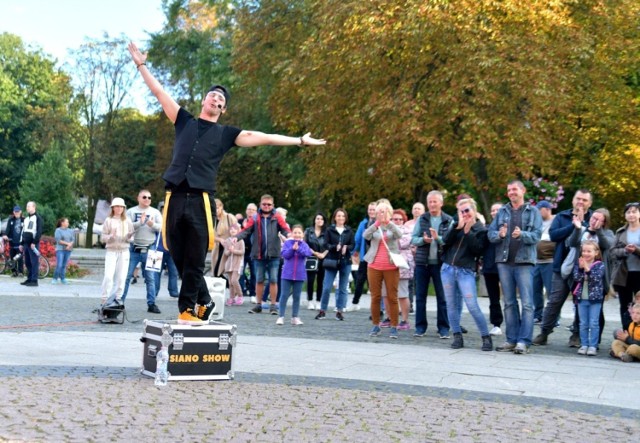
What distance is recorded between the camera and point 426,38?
91.1ft

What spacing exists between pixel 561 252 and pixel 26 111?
54.0 m

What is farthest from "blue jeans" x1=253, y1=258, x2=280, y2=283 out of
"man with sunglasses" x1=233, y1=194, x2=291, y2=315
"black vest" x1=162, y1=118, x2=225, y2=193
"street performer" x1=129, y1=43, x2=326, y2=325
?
"black vest" x1=162, y1=118, x2=225, y2=193

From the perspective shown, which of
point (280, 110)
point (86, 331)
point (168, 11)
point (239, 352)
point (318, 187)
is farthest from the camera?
point (168, 11)

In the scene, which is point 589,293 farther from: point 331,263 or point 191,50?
point 191,50

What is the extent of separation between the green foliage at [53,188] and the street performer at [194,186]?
112 ft

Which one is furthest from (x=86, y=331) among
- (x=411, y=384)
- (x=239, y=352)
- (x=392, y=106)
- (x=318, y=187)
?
(x=318, y=187)

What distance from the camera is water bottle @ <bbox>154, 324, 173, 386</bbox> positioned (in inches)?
309

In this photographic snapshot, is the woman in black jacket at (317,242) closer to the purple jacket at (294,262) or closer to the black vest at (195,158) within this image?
the purple jacket at (294,262)

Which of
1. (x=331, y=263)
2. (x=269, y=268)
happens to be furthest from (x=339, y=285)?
(x=269, y=268)

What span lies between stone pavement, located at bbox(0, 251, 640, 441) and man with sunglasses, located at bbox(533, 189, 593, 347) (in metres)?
0.37

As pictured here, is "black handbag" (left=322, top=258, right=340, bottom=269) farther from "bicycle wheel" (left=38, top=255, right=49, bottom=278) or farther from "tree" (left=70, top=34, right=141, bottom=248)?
"tree" (left=70, top=34, right=141, bottom=248)

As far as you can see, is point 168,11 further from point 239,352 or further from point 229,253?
point 239,352

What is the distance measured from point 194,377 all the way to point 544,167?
22.0 m

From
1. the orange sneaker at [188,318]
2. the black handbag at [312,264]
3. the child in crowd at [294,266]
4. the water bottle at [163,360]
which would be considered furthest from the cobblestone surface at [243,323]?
the water bottle at [163,360]
